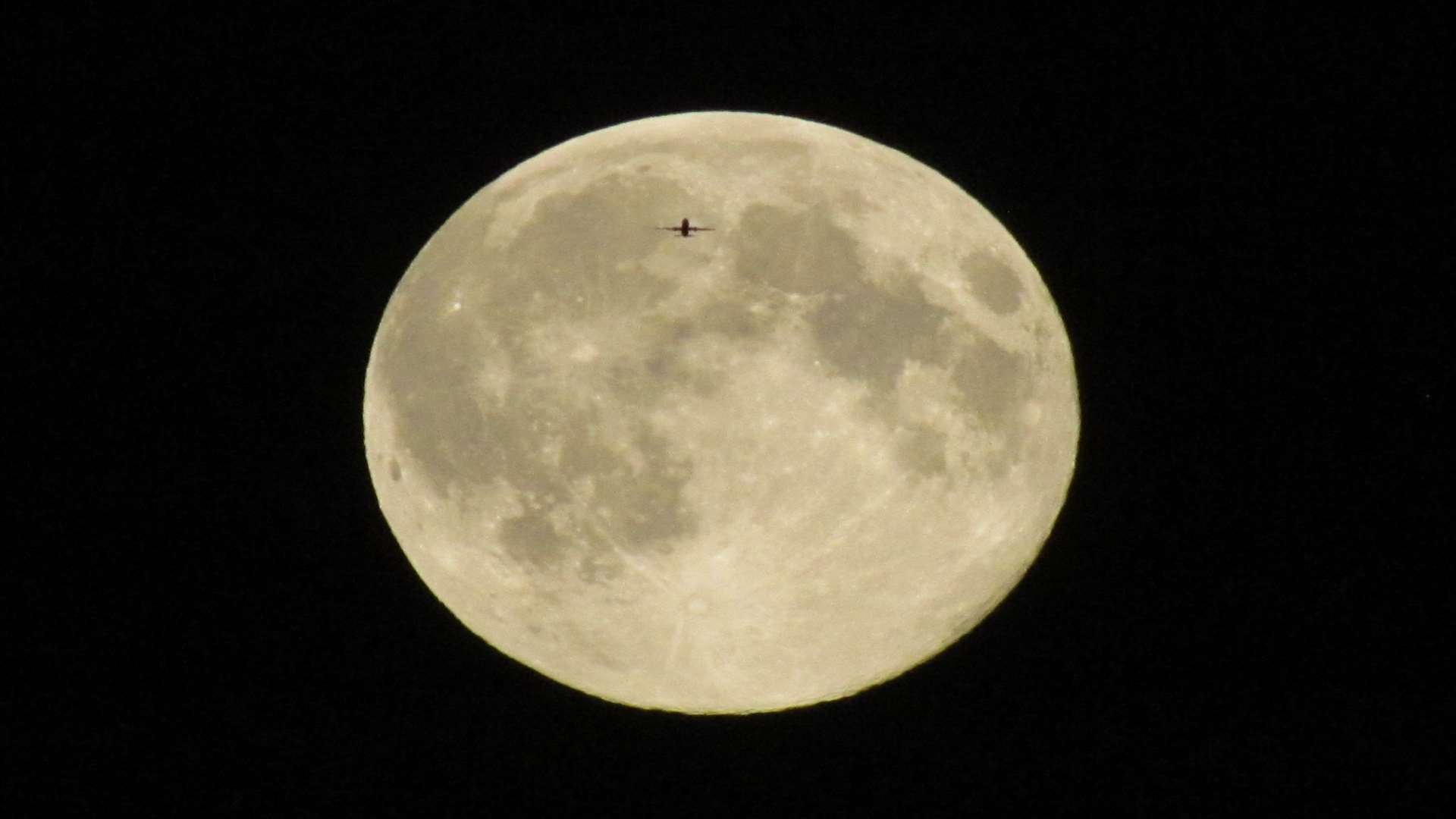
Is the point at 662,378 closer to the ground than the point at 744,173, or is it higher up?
closer to the ground

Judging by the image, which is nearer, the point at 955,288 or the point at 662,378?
the point at 662,378

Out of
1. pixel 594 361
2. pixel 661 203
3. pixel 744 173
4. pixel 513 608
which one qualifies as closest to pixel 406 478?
pixel 513 608

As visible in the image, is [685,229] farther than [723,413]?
Yes

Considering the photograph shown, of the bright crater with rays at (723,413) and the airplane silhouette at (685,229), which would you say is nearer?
the bright crater with rays at (723,413)

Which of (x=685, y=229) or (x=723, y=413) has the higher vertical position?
(x=685, y=229)

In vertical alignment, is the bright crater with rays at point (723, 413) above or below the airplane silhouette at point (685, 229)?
below

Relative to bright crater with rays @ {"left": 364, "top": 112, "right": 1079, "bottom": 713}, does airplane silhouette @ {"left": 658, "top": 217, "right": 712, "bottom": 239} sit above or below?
above

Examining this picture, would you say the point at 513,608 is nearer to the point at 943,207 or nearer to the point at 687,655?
the point at 687,655

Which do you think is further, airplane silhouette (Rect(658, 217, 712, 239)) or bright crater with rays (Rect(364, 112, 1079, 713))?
airplane silhouette (Rect(658, 217, 712, 239))
